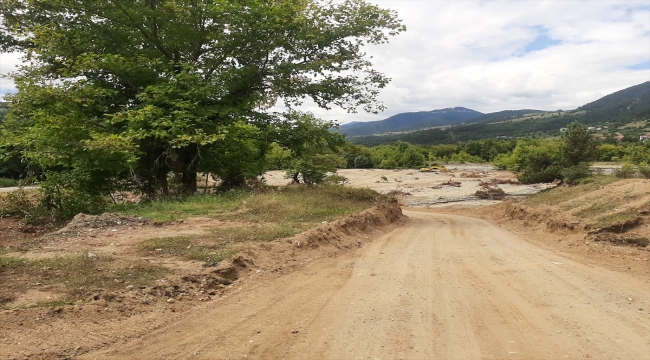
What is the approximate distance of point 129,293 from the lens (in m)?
5.54

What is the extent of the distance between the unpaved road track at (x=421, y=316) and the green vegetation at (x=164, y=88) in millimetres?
9209

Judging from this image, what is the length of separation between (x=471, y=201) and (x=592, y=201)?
15356 mm

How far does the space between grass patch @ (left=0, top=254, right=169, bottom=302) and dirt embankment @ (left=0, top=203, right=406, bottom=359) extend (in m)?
0.22

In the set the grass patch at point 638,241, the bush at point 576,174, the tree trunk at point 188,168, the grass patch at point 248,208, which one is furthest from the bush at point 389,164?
the grass patch at point 638,241

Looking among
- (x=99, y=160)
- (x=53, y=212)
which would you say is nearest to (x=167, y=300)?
(x=53, y=212)

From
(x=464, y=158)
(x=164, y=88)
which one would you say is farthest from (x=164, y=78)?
(x=464, y=158)

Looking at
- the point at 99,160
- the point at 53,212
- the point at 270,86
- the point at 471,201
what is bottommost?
the point at 471,201

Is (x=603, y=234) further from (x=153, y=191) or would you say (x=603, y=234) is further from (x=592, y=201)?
(x=153, y=191)

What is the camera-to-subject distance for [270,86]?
19062 millimetres

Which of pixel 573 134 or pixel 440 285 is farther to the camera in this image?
pixel 573 134

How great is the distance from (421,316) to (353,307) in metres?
0.88

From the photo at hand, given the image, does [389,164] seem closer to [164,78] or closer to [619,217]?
[164,78]

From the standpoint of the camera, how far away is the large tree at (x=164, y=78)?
14805mm

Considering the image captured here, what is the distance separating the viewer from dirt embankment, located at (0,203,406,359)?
14.1 feet
